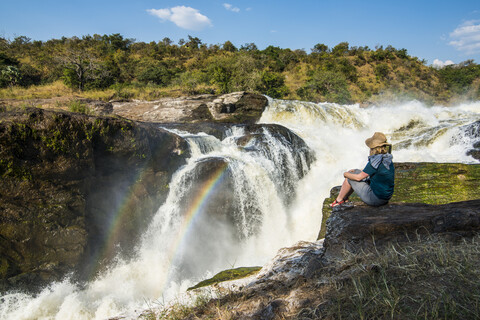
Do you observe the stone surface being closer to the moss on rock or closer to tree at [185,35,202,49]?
the moss on rock

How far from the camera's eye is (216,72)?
23312 millimetres

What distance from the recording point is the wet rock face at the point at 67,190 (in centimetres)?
517

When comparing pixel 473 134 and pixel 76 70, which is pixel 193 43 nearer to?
pixel 76 70

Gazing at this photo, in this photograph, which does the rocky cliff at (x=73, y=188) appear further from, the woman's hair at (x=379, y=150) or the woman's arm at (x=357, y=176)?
the woman's hair at (x=379, y=150)

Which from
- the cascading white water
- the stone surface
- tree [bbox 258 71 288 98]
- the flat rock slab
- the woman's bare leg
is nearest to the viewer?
the flat rock slab

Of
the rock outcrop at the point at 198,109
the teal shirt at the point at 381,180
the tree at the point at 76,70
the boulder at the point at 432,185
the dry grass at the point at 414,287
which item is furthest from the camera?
the tree at the point at 76,70

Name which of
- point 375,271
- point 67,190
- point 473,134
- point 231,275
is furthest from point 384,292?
point 473,134

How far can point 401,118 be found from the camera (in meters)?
15.9

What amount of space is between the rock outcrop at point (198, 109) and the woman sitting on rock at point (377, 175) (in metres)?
12.3

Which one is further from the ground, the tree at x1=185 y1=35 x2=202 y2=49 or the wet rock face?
the tree at x1=185 y1=35 x2=202 y2=49

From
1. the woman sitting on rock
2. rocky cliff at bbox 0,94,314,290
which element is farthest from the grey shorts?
rocky cliff at bbox 0,94,314,290

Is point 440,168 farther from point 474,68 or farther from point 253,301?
point 474,68

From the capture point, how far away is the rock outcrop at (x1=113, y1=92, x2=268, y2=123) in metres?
15.0

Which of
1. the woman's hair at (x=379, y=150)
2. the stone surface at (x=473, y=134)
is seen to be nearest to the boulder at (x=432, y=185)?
the woman's hair at (x=379, y=150)
